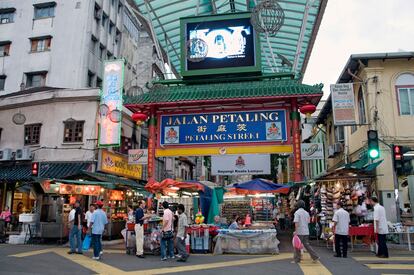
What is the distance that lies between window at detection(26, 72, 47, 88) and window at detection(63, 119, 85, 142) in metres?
7.33

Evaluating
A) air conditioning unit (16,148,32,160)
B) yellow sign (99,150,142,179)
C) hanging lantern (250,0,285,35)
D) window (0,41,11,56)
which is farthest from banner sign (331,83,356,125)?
window (0,41,11,56)

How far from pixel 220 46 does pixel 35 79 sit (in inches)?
687

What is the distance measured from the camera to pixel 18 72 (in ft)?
93.7

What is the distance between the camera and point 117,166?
2317 centimetres

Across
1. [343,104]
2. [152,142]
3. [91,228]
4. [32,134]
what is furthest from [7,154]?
[343,104]

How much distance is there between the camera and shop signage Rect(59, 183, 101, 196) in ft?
57.3

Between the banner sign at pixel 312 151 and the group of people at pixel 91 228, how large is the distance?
320 inches

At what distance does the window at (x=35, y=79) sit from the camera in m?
28.2

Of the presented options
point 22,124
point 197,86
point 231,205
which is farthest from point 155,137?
point 22,124

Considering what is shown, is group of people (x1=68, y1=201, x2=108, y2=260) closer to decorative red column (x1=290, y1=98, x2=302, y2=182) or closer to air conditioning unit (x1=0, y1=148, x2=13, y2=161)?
decorative red column (x1=290, y1=98, x2=302, y2=182)

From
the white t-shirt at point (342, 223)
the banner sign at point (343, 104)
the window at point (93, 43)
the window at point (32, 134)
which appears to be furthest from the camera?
the window at point (93, 43)

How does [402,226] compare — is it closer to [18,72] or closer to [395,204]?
[395,204]

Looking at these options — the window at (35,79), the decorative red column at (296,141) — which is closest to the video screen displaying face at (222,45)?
the decorative red column at (296,141)

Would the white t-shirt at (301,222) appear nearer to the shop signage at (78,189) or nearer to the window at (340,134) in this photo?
the shop signage at (78,189)
